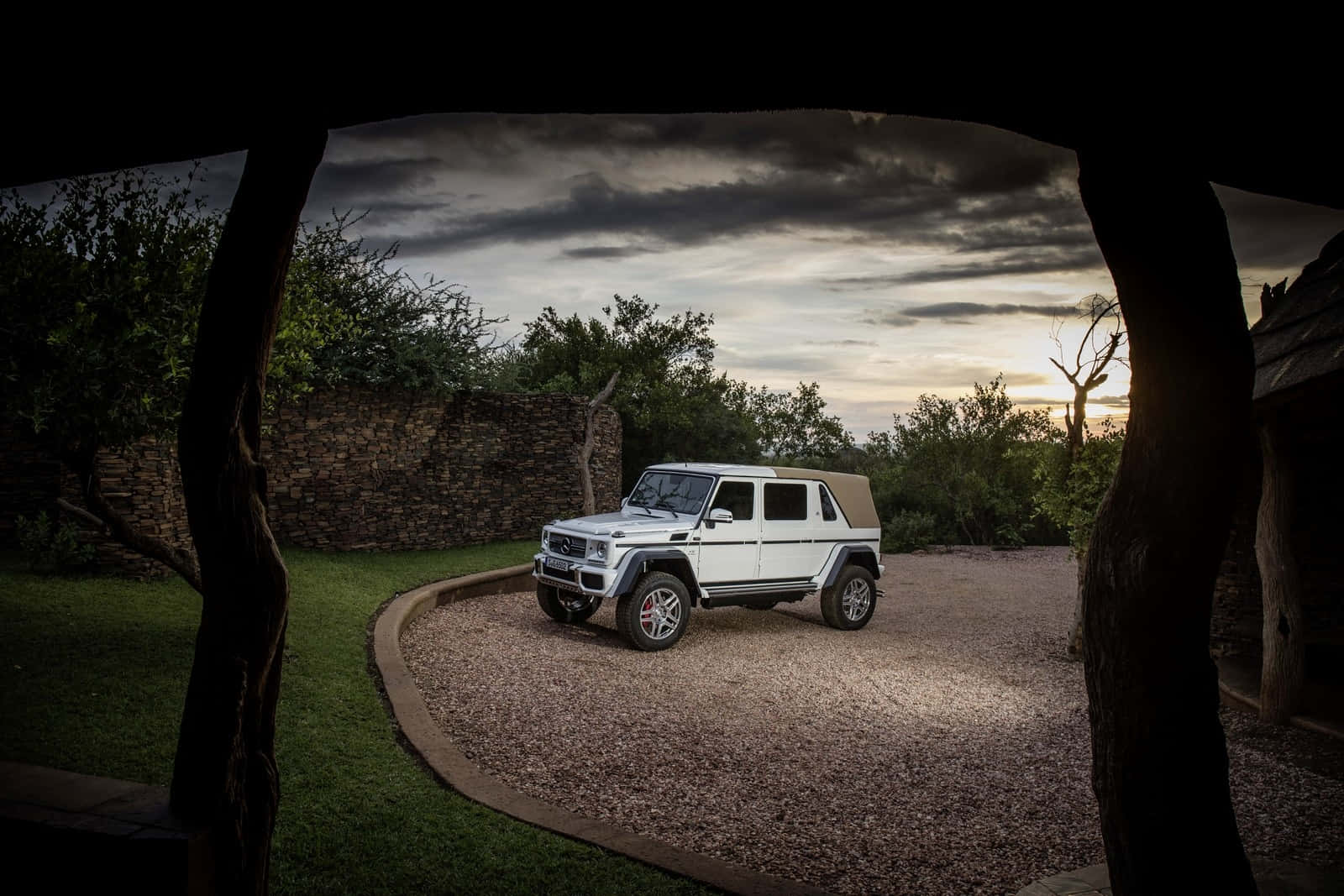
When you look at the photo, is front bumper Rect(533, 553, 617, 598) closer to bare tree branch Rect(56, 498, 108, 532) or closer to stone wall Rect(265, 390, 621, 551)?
bare tree branch Rect(56, 498, 108, 532)

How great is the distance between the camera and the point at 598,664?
8008mm

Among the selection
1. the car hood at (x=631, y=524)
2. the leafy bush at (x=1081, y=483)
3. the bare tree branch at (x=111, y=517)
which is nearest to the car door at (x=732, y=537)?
the car hood at (x=631, y=524)

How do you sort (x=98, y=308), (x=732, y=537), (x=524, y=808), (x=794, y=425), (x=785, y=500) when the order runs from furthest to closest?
1. (x=794, y=425)
2. (x=785, y=500)
3. (x=732, y=537)
4. (x=98, y=308)
5. (x=524, y=808)

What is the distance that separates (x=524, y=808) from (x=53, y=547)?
282 inches

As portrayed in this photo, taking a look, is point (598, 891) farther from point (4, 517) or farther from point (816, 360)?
point (816, 360)

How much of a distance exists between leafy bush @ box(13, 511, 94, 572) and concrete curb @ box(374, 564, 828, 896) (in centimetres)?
366

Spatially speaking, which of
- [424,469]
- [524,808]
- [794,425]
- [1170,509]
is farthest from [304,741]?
[794,425]

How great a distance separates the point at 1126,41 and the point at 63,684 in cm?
683

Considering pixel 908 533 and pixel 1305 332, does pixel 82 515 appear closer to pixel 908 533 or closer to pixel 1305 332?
pixel 1305 332

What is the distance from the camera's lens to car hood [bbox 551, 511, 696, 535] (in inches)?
336

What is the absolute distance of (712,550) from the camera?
9.05 meters

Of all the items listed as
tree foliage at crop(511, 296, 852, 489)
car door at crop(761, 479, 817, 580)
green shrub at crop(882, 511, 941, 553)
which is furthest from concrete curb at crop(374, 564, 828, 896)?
green shrub at crop(882, 511, 941, 553)

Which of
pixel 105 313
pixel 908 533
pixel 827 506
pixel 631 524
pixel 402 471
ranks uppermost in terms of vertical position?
pixel 105 313

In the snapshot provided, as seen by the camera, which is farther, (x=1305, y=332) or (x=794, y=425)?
(x=794, y=425)
